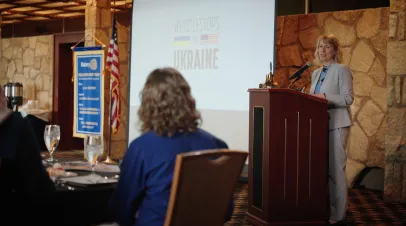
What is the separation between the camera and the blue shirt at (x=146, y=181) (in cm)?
190

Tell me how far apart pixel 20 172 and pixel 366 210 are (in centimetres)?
380

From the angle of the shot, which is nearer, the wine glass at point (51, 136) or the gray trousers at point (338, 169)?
the wine glass at point (51, 136)

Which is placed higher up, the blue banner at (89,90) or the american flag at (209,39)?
the american flag at (209,39)

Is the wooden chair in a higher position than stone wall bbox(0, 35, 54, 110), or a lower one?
lower

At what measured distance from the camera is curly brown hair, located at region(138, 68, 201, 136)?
1.96 m

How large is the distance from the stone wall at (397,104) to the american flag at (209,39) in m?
1.84

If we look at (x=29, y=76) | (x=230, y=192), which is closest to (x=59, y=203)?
(x=230, y=192)

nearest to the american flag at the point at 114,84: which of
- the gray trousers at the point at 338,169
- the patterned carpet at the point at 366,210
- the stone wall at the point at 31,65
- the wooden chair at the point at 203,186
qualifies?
the patterned carpet at the point at 366,210

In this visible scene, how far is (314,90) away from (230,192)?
8.38 ft

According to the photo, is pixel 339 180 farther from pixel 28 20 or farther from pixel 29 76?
pixel 28 20

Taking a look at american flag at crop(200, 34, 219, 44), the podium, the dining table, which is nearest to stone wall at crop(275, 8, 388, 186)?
american flag at crop(200, 34, 219, 44)

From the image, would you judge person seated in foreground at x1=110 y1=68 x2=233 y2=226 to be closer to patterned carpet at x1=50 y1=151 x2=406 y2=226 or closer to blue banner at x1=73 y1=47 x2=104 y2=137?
patterned carpet at x1=50 y1=151 x2=406 y2=226

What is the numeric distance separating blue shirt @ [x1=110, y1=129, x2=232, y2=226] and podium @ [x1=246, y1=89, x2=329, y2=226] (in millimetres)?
→ 2147

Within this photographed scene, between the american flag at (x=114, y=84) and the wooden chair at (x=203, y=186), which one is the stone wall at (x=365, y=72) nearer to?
the american flag at (x=114, y=84)
